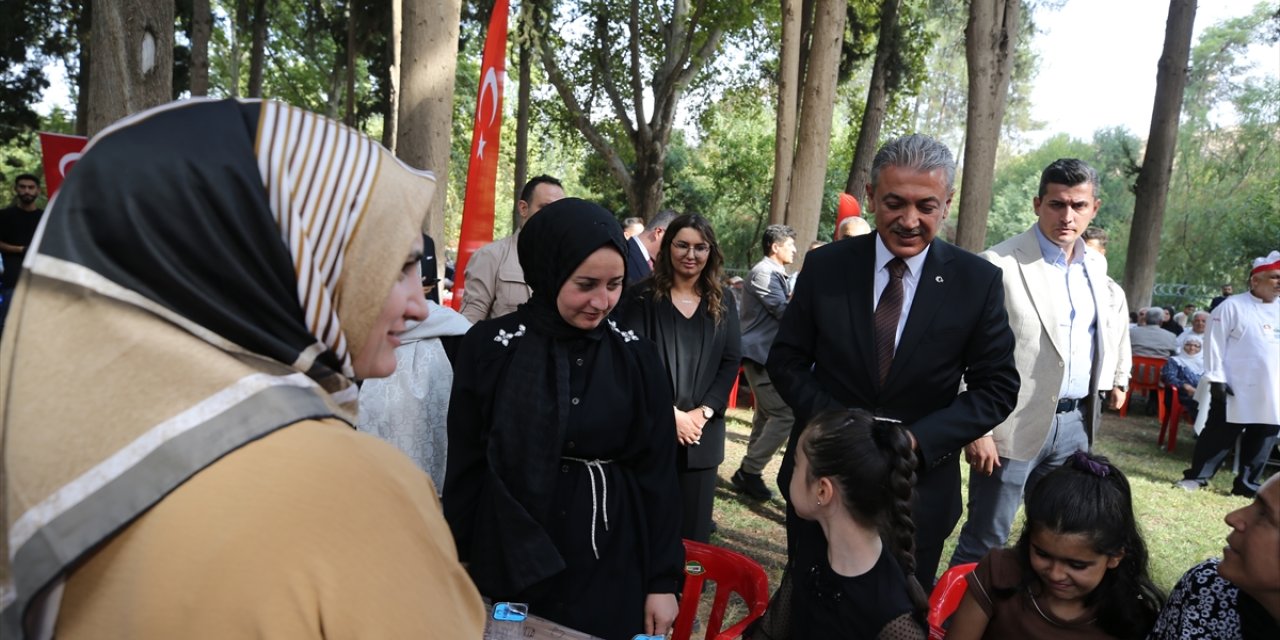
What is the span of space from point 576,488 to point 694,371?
1.86 meters

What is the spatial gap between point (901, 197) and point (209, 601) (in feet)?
7.53

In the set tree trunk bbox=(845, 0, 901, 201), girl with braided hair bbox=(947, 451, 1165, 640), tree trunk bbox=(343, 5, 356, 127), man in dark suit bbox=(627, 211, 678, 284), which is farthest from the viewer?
tree trunk bbox=(343, 5, 356, 127)

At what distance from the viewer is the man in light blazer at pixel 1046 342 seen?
143 inches

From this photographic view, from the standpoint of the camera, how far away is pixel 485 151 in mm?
5336

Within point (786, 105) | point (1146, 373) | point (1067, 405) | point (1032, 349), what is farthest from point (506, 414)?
point (1146, 373)

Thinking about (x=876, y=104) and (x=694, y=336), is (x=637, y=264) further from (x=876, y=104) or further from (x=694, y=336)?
(x=876, y=104)

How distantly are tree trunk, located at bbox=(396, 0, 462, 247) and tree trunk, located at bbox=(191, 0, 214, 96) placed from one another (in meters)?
7.91

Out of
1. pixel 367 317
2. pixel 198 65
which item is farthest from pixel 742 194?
pixel 367 317

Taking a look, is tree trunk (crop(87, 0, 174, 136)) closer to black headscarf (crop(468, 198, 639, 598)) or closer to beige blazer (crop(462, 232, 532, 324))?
beige blazer (crop(462, 232, 532, 324))

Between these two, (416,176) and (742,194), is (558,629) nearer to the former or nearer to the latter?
(416,176)

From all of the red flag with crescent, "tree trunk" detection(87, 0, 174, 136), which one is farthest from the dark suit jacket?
"tree trunk" detection(87, 0, 174, 136)

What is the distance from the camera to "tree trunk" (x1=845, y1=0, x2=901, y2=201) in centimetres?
1488

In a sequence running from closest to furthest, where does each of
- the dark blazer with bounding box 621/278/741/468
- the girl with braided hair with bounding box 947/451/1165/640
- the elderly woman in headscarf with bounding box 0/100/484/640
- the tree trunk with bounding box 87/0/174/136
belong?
the elderly woman in headscarf with bounding box 0/100/484/640, the girl with braided hair with bounding box 947/451/1165/640, the dark blazer with bounding box 621/278/741/468, the tree trunk with bounding box 87/0/174/136

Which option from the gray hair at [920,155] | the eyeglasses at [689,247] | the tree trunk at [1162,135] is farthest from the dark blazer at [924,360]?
the tree trunk at [1162,135]
